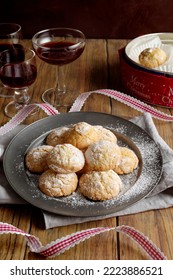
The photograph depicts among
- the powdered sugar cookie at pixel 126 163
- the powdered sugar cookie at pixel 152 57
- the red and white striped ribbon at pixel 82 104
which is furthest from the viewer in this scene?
the powdered sugar cookie at pixel 152 57

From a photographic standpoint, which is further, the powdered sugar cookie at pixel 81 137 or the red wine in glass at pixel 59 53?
the red wine in glass at pixel 59 53

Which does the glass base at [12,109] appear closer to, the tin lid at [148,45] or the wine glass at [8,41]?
the wine glass at [8,41]

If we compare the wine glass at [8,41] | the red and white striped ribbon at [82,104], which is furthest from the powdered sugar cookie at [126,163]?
the wine glass at [8,41]

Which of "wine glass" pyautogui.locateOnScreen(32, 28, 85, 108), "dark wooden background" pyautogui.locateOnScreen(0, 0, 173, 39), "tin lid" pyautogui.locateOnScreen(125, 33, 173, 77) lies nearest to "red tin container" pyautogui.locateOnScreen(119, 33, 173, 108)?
"tin lid" pyautogui.locateOnScreen(125, 33, 173, 77)

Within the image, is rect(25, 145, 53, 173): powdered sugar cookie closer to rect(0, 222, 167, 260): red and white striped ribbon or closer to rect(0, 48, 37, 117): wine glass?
rect(0, 222, 167, 260): red and white striped ribbon

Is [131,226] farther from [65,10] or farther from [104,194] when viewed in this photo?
[65,10]

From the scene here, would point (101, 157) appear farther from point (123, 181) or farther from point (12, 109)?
point (12, 109)
